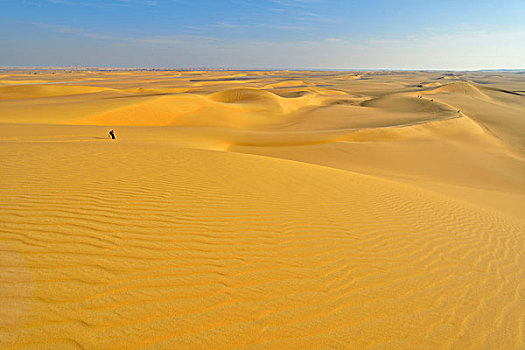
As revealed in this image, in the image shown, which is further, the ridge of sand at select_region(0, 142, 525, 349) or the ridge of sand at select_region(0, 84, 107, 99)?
the ridge of sand at select_region(0, 84, 107, 99)

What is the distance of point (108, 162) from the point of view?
665 cm

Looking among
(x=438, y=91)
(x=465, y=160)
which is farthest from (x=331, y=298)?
(x=438, y=91)

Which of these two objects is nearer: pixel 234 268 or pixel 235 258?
pixel 234 268

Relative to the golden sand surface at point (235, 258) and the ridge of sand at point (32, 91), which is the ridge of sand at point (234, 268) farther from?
the ridge of sand at point (32, 91)

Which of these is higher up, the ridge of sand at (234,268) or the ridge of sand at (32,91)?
the ridge of sand at (32,91)

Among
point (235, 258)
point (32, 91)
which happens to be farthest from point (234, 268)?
point (32, 91)

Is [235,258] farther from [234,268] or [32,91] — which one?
[32,91]

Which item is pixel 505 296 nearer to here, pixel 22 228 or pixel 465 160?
pixel 22 228

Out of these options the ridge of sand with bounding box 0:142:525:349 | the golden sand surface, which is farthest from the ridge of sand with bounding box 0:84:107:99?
the ridge of sand with bounding box 0:142:525:349

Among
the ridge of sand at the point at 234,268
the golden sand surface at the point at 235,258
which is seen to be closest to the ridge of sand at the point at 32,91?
the golden sand surface at the point at 235,258

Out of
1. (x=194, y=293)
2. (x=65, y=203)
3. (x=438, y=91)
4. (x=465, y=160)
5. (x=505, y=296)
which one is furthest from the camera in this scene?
(x=438, y=91)

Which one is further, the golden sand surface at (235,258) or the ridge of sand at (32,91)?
the ridge of sand at (32,91)

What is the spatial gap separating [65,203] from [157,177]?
1.88 m

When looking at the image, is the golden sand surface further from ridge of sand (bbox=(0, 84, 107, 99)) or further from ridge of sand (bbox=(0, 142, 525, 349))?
ridge of sand (bbox=(0, 84, 107, 99))
